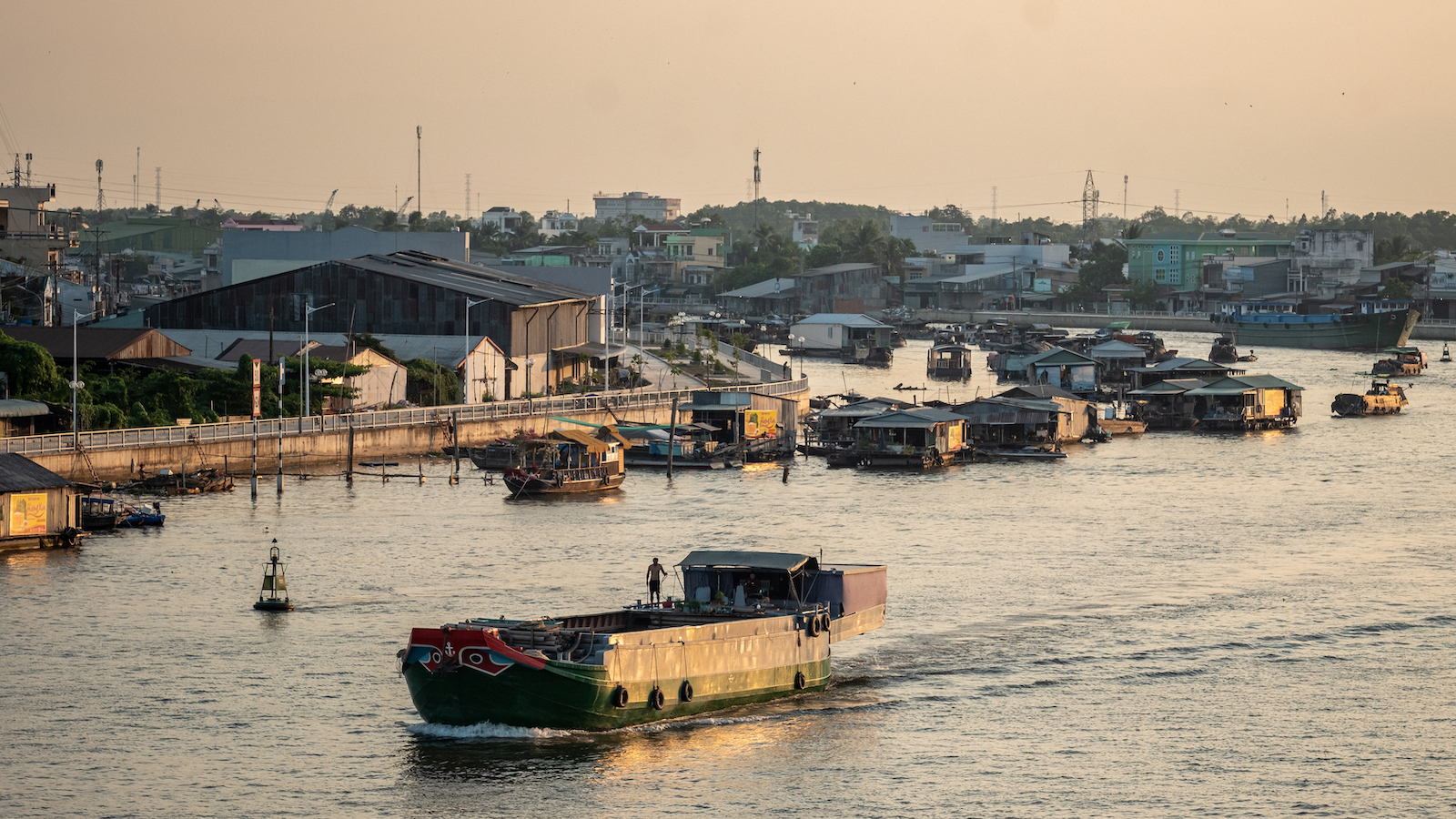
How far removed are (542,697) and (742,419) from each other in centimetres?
4304

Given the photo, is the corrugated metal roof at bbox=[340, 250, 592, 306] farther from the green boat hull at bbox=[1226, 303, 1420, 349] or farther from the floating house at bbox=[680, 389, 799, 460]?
the green boat hull at bbox=[1226, 303, 1420, 349]

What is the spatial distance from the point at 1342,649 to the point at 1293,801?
10575 millimetres

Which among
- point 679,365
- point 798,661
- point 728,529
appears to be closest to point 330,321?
point 679,365

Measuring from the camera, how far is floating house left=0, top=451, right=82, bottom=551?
41.2 meters

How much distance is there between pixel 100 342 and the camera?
6769 centimetres

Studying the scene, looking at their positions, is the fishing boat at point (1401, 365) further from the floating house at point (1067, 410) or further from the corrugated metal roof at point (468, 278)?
the corrugated metal roof at point (468, 278)

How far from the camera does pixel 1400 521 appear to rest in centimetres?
5331

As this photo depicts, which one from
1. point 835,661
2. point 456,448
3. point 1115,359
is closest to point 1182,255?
point 1115,359

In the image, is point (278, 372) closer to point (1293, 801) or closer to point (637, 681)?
point (637, 681)

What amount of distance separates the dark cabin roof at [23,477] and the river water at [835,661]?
5.60ft

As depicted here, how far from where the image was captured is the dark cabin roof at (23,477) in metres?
41.0

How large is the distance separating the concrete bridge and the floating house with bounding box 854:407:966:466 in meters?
9.20

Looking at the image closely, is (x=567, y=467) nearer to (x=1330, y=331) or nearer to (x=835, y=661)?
(x=835, y=661)

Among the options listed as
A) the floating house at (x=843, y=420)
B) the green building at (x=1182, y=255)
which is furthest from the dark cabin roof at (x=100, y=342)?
the green building at (x=1182, y=255)
